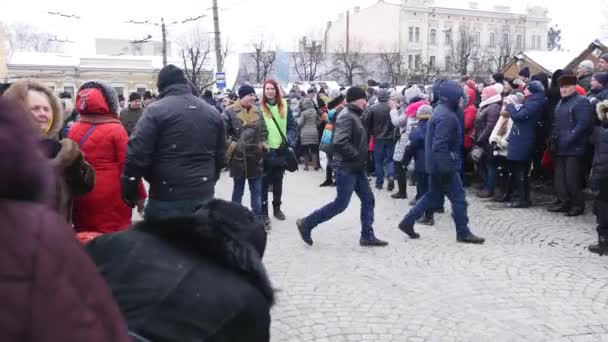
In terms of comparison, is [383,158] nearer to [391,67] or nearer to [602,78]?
[602,78]

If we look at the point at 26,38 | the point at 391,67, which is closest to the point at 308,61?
the point at 391,67

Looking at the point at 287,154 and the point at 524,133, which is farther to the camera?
the point at 524,133

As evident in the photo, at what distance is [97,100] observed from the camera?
13.5 feet

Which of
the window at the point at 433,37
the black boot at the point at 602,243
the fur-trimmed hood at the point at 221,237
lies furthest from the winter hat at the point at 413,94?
the window at the point at 433,37

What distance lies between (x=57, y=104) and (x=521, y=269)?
14.9 ft

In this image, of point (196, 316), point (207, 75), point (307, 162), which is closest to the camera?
point (196, 316)

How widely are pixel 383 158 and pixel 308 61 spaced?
49377 millimetres

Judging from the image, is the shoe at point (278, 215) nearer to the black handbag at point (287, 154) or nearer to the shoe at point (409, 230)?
the black handbag at point (287, 154)

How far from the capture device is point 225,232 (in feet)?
6.11

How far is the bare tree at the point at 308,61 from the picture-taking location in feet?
189

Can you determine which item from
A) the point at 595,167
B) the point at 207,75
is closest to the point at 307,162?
the point at 595,167

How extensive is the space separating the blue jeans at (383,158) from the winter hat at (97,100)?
23.8 ft

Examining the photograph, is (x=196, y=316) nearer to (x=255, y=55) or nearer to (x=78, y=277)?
(x=78, y=277)

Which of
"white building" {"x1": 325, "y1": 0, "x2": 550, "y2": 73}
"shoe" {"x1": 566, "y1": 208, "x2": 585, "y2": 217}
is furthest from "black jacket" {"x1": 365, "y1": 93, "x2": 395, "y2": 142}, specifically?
"white building" {"x1": 325, "y1": 0, "x2": 550, "y2": 73}
